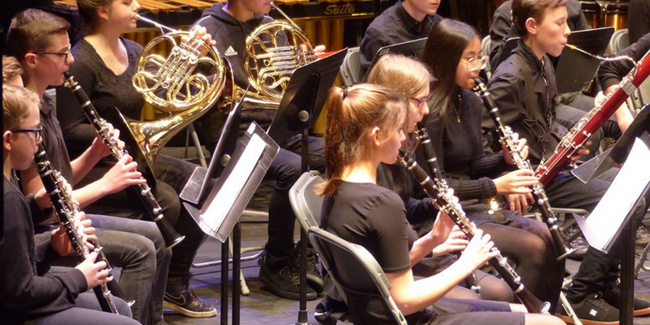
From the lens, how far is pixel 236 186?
3.07 metres

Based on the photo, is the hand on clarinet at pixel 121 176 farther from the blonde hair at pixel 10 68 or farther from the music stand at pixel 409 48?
the music stand at pixel 409 48

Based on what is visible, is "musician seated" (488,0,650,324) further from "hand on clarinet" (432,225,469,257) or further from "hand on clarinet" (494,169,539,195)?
"hand on clarinet" (432,225,469,257)

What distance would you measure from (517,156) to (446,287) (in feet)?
4.55

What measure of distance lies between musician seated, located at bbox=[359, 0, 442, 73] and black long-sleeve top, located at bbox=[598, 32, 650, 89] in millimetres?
933

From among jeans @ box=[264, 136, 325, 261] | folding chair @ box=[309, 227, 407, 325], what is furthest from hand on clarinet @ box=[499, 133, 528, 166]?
folding chair @ box=[309, 227, 407, 325]

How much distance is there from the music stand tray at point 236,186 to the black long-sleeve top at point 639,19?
304cm

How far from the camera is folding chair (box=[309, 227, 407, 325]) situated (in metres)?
2.49

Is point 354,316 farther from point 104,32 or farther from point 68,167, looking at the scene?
point 104,32

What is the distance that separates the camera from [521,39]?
4480 mm

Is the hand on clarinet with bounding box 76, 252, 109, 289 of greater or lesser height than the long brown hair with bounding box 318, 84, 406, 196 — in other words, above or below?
A: below

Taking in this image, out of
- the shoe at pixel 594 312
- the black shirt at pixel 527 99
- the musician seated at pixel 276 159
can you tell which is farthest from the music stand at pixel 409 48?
the shoe at pixel 594 312

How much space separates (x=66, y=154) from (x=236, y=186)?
78cm

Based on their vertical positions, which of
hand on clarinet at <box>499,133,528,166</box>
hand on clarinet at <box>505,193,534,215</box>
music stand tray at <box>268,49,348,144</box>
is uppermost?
music stand tray at <box>268,49,348,144</box>

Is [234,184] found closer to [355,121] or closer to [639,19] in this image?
[355,121]
